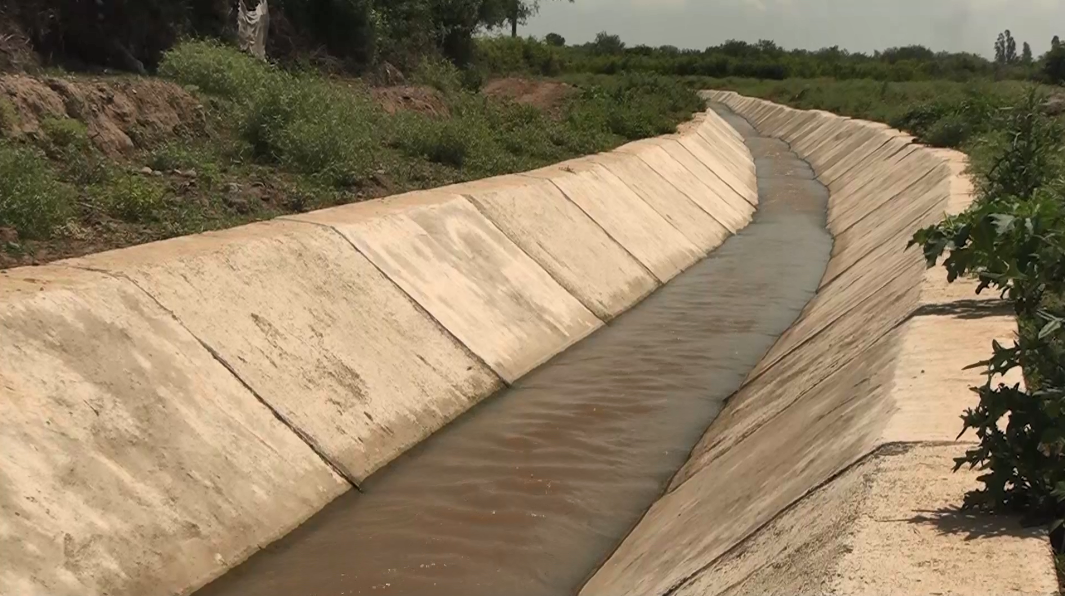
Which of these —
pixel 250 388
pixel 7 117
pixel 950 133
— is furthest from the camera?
pixel 950 133

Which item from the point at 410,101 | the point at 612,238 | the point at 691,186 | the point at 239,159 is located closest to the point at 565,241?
the point at 612,238

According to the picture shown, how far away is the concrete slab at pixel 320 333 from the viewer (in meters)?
6.84

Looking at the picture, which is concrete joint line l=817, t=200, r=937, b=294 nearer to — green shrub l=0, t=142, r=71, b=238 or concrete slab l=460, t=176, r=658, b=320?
concrete slab l=460, t=176, r=658, b=320

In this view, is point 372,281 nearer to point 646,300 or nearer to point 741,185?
point 646,300

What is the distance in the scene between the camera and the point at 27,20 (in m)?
15.8

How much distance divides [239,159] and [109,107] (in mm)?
1538

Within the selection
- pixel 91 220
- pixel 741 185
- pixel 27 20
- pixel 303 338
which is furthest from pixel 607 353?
pixel 741 185

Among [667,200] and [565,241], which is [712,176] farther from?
[565,241]

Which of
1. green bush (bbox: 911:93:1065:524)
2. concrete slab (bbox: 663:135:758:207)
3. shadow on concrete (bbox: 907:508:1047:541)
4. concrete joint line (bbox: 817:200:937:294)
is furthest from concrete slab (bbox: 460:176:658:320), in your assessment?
concrete slab (bbox: 663:135:758:207)

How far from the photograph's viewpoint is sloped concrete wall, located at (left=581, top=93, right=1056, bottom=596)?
3752 millimetres

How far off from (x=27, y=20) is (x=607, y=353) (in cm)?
1139

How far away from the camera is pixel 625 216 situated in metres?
15.0

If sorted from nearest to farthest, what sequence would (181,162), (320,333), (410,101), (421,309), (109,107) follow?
(320,333) < (421,309) < (181,162) < (109,107) < (410,101)

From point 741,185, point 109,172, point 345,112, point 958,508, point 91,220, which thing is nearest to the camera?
point 958,508
